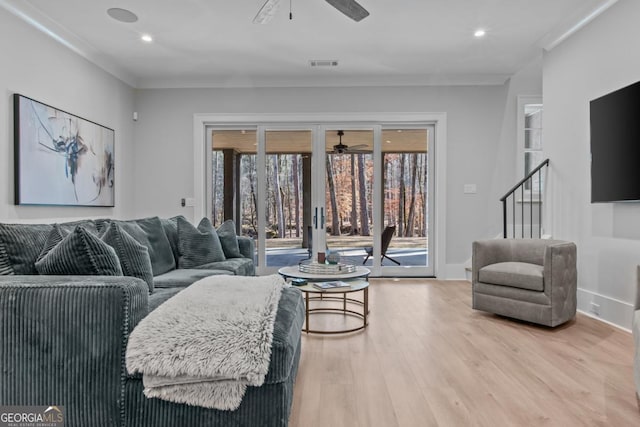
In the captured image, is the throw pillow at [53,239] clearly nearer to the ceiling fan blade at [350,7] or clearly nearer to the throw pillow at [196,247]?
the throw pillow at [196,247]

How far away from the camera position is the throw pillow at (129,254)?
6.92 ft

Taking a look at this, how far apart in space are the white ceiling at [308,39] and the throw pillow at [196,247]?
1919mm

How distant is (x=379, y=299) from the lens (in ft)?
13.7

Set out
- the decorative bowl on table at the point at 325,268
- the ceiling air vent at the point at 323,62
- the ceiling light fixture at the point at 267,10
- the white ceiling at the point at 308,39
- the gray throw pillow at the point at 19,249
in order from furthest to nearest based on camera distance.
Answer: the ceiling air vent at the point at 323,62 < the white ceiling at the point at 308,39 < the decorative bowl on table at the point at 325,268 < the ceiling light fixture at the point at 267,10 < the gray throw pillow at the point at 19,249

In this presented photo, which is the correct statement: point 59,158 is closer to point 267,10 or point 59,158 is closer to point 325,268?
point 267,10

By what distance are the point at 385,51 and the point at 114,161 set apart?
350cm

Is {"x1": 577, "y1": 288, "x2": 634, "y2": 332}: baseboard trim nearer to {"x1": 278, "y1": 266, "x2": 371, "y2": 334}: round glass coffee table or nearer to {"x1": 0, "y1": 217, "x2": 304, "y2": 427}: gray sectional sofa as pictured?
{"x1": 278, "y1": 266, "x2": 371, "y2": 334}: round glass coffee table

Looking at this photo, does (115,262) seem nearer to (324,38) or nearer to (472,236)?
(324,38)

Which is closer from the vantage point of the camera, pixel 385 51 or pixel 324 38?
pixel 324 38

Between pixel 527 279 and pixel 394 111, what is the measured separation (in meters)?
2.94

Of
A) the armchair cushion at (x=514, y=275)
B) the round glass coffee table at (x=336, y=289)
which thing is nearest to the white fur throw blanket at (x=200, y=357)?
the round glass coffee table at (x=336, y=289)

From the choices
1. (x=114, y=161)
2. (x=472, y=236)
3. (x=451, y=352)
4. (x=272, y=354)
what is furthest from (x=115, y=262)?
(x=472, y=236)

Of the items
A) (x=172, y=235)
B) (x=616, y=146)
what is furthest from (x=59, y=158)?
(x=616, y=146)

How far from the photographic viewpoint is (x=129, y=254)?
7.03ft
